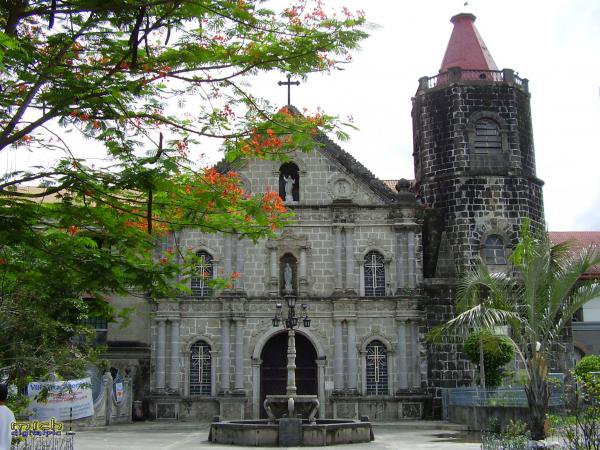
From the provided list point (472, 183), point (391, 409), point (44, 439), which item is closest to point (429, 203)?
point (472, 183)

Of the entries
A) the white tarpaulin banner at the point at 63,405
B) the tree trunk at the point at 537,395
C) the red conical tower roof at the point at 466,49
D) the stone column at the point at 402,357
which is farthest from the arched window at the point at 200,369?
the tree trunk at the point at 537,395

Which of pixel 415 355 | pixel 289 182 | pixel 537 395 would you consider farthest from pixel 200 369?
pixel 537 395

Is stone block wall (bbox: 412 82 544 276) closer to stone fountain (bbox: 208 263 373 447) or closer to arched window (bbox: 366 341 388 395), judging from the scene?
arched window (bbox: 366 341 388 395)

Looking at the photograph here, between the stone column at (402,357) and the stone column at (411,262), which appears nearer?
the stone column at (402,357)

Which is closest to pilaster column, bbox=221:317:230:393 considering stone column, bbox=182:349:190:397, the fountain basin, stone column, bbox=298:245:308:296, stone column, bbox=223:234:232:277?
stone column, bbox=182:349:190:397

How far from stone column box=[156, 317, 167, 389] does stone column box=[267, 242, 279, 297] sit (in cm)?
419

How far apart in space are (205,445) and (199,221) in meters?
10.6

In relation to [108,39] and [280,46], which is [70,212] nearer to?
[108,39]

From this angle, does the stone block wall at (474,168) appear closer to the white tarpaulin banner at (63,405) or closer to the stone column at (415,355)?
the stone column at (415,355)

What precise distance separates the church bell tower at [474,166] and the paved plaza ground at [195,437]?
23.0ft

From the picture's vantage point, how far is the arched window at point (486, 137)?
103 feet

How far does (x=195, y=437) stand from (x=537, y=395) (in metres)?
11.1

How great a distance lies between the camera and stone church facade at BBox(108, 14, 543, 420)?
29609mm

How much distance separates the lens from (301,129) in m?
10.5
